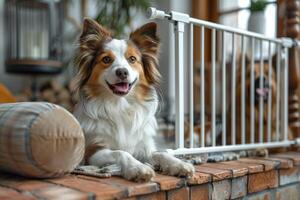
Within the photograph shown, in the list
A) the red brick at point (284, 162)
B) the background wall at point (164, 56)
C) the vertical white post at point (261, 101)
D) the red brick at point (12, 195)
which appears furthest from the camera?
the background wall at point (164, 56)

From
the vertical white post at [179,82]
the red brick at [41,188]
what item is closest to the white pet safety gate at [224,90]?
the vertical white post at [179,82]

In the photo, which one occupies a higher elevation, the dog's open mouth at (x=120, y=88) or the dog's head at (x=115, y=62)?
the dog's head at (x=115, y=62)

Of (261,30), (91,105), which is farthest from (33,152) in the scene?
(261,30)

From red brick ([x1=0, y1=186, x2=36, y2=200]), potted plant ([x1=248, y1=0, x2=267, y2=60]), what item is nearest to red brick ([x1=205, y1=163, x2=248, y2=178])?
red brick ([x1=0, y1=186, x2=36, y2=200])

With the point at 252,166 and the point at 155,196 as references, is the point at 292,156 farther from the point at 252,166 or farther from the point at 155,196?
the point at 155,196

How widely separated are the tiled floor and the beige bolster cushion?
0.16 ft

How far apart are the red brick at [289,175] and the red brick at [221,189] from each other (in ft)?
1.46

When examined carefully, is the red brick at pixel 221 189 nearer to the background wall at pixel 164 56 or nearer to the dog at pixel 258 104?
the dog at pixel 258 104

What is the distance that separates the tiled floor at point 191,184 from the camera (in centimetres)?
114

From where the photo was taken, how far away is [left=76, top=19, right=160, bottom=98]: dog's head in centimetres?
154

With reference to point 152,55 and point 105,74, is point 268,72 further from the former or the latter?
point 105,74

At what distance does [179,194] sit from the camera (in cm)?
138

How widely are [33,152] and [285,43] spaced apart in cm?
166

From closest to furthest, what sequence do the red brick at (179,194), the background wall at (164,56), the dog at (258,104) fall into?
the red brick at (179,194)
the dog at (258,104)
the background wall at (164,56)
